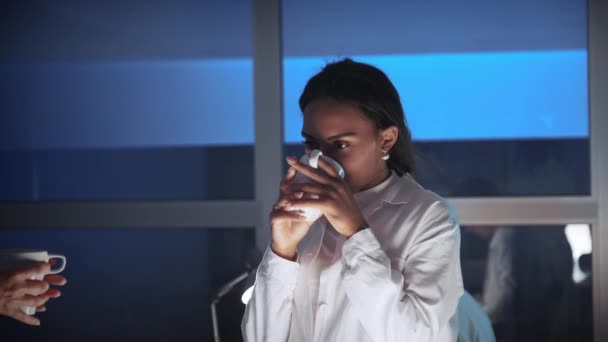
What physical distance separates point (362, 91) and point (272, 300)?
43 centimetres

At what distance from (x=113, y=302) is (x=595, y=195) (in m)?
2.16

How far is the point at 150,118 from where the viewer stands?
115 inches

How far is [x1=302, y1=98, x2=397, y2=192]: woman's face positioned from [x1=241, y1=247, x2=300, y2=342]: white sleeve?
0.71 feet

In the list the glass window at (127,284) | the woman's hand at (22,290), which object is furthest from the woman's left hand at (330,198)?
the glass window at (127,284)

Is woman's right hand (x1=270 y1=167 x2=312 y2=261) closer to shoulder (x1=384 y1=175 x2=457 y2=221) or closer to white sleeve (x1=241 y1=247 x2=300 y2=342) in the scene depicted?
white sleeve (x1=241 y1=247 x2=300 y2=342)

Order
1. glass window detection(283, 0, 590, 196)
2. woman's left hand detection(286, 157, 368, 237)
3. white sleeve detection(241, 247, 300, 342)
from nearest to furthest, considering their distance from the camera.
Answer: woman's left hand detection(286, 157, 368, 237) < white sleeve detection(241, 247, 300, 342) < glass window detection(283, 0, 590, 196)

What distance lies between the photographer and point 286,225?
1159 millimetres

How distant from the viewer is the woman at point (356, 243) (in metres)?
1.07

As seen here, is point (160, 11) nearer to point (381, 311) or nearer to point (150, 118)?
point (150, 118)

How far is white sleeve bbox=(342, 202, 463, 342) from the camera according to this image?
1.06 meters

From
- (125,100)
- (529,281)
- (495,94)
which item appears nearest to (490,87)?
(495,94)

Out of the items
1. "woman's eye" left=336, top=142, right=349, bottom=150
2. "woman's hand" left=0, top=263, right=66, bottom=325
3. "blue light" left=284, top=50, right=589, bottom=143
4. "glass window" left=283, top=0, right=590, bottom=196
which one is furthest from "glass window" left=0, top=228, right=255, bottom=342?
"woman's eye" left=336, top=142, right=349, bottom=150

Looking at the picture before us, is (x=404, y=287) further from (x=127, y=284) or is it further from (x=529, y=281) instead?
(x=127, y=284)

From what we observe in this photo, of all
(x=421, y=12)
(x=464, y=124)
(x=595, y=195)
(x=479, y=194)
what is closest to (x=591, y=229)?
(x=595, y=195)
